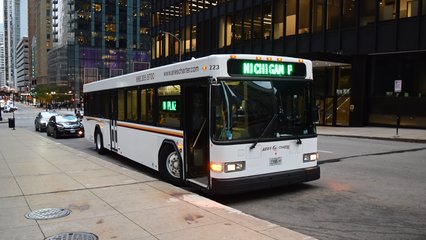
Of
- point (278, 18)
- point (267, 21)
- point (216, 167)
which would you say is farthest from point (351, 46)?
point (216, 167)

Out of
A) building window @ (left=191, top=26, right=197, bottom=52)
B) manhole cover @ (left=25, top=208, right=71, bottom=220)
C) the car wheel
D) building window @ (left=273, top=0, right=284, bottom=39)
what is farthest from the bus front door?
building window @ (left=191, top=26, right=197, bottom=52)

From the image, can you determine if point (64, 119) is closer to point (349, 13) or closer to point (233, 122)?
point (233, 122)

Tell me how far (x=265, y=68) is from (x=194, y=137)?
209 cm

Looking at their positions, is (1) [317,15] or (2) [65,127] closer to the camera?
(2) [65,127]

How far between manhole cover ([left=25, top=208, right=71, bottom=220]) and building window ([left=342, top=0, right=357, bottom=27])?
90.7 ft

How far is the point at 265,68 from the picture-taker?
7898mm

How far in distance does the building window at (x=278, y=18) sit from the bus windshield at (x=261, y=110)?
2819 centimetres

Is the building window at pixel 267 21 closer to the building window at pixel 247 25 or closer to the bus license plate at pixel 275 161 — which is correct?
the building window at pixel 247 25

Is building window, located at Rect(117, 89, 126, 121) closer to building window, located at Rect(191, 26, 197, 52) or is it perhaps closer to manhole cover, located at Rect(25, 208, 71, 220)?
manhole cover, located at Rect(25, 208, 71, 220)

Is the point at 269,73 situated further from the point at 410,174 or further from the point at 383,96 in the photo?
the point at 383,96

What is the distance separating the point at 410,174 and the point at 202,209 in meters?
6.53

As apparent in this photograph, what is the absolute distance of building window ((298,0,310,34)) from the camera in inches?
1293

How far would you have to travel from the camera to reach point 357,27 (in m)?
29.1

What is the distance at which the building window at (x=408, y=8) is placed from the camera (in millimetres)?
26203
